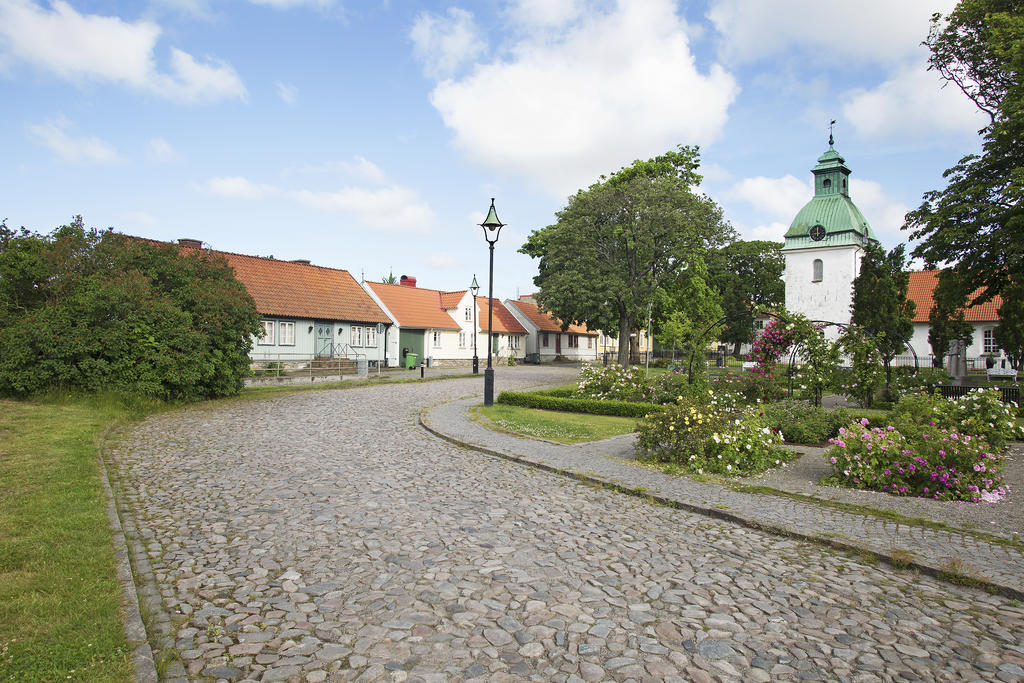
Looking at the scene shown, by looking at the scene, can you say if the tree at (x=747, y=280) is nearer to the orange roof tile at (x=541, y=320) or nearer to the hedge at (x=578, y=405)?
the orange roof tile at (x=541, y=320)

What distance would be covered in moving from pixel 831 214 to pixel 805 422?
128ft

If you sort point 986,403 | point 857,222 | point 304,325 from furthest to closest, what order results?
point 857,222 < point 304,325 < point 986,403

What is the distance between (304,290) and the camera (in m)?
35.2

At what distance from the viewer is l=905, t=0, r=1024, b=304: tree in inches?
720

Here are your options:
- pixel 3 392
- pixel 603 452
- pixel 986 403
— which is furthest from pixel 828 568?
pixel 3 392

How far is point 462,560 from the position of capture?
18.2 ft

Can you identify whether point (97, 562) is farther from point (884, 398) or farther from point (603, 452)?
point (884, 398)

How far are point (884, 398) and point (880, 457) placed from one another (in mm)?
12043

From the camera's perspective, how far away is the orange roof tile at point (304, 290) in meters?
32.7

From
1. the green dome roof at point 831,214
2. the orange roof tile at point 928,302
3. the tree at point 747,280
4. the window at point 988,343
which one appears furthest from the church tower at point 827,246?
the tree at point 747,280

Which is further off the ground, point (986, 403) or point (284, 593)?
point (986, 403)

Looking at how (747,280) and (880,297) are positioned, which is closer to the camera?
(880,297)

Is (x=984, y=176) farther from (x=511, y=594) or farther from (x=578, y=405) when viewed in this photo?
(x=511, y=594)

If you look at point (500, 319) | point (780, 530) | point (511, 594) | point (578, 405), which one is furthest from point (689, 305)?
point (511, 594)
